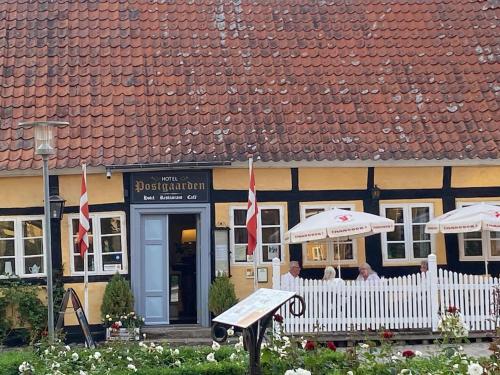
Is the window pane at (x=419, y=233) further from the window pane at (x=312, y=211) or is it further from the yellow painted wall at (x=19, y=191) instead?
the yellow painted wall at (x=19, y=191)

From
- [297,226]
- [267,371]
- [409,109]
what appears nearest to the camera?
[267,371]

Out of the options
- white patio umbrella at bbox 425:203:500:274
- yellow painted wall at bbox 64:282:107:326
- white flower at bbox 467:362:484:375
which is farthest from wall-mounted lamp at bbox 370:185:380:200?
white flower at bbox 467:362:484:375

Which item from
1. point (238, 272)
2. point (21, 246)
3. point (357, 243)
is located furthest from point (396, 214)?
point (21, 246)

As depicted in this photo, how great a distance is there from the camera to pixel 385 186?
58.5 feet

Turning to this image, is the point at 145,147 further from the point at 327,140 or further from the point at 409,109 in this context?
the point at 409,109

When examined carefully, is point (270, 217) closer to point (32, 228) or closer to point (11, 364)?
point (32, 228)

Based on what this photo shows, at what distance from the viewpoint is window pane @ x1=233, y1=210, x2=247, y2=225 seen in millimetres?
17516

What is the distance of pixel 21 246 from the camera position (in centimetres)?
1706

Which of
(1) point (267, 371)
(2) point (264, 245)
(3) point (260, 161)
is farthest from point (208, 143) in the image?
(1) point (267, 371)

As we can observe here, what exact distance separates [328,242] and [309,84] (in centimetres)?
321

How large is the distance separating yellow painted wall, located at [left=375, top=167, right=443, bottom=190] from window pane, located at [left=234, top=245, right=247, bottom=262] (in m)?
2.73

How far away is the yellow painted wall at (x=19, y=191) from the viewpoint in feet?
55.8

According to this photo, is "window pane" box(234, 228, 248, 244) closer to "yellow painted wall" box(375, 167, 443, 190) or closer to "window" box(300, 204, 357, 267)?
"window" box(300, 204, 357, 267)

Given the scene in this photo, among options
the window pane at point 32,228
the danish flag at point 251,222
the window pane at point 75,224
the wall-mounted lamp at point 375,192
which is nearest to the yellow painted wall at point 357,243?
the wall-mounted lamp at point 375,192
